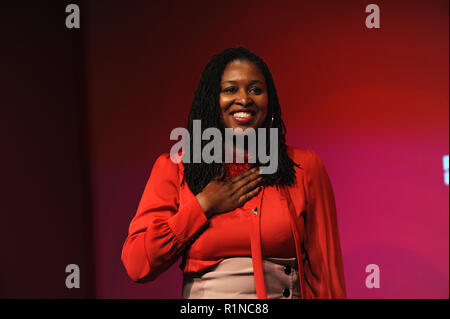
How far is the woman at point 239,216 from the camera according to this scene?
1775mm

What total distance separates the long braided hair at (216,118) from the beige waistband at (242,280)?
265 mm

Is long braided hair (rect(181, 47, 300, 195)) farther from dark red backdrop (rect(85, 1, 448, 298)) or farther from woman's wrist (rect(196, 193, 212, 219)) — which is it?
dark red backdrop (rect(85, 1, 448, 298))

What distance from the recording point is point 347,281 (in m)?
2.67

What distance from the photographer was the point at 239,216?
1.80 m

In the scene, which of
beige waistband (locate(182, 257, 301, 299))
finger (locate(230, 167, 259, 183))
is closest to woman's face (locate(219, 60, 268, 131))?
finger (locate(230, 167, 259, 183))

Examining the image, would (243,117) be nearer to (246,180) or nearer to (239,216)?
(246,180)

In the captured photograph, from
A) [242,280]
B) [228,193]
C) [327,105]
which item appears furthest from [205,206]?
[327,105]

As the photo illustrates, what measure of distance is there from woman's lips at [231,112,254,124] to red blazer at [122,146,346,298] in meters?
0.22

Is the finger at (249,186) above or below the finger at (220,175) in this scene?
below

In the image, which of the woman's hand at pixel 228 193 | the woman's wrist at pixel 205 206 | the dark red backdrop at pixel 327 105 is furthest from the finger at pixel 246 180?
the dark red backdrop at pixel 327 105

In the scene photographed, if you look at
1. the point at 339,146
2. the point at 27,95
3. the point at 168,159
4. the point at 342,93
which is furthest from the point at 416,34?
the point at 27,95

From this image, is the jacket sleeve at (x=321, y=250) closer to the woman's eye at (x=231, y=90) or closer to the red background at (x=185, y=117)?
the woman's eye at (x=231, y=90)

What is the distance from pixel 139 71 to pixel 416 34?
137cm
